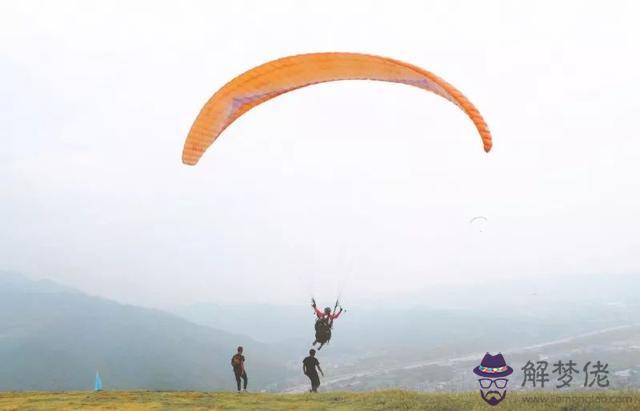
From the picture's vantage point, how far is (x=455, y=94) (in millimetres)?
13328

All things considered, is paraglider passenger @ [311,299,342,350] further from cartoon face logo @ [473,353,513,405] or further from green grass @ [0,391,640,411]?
cartoon face logo @ [473,353,513,405]

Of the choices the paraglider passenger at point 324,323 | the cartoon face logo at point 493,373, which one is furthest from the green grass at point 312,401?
the paraglider passenger at point 324,323

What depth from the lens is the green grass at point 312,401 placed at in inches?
535

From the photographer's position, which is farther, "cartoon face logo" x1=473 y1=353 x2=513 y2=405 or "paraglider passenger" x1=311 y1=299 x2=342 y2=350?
"paraglider passenger" x1=311 y1=299 x2=342 y2=350

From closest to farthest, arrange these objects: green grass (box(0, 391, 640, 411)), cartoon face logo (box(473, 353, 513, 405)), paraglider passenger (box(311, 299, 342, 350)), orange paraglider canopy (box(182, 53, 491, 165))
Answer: cartoon face logo (box(473, 353, 513, 405)) → green grass (box(0, 391, 640, 411)) → orange paraglider canopy (box(182, 53, 491, 165)) → paraglider passenger (box(311, 299, 342, 350))

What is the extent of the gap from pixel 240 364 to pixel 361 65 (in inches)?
504

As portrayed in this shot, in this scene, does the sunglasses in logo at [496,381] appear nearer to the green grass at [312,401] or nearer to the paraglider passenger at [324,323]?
the green grass at [312,401]

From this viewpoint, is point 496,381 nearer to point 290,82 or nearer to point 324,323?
point 324,323

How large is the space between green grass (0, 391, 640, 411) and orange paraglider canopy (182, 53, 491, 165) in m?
7.05

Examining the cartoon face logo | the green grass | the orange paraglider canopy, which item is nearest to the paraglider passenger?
the green grass

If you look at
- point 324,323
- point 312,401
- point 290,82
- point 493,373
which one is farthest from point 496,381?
point 290,82

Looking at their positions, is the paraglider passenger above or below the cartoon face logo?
above

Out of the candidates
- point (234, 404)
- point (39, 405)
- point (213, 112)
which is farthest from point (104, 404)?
point (213, 112)

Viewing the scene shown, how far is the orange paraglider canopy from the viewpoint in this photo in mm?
13711
